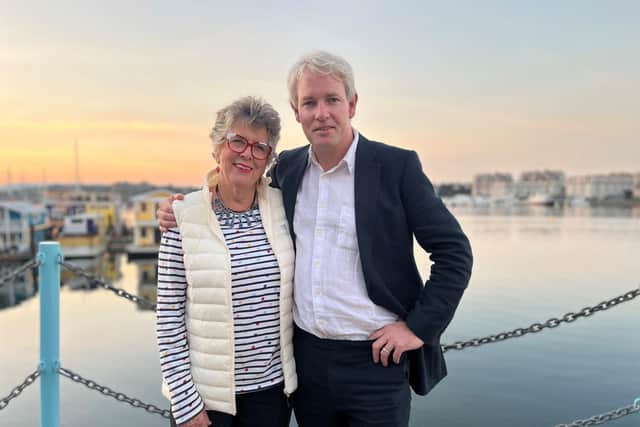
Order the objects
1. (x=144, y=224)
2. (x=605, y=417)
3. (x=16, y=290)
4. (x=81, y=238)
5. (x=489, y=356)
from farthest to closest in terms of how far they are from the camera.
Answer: (x=81, y=238), (x=144, y=224), (x=16, y=290), (x=489, y=356), (x=605, y=417)

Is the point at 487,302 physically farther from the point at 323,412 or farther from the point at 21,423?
the point at 323,412

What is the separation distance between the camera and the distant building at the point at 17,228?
3750 centimetres

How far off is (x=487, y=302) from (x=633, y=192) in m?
124

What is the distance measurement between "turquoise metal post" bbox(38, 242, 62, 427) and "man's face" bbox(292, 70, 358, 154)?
1352mm

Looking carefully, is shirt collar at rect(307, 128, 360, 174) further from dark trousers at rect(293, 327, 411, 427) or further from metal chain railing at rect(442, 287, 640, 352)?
metal chain railing at rect(442, 287, 640, 352)

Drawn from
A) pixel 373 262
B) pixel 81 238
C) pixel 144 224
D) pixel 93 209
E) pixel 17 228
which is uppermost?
pixel 373 262

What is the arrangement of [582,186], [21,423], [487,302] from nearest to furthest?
[21,423]
[487,302]
[582,186]

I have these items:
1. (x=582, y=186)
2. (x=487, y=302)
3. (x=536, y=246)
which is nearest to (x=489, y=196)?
(x=582, y=186)

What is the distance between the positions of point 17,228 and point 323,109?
144 ft

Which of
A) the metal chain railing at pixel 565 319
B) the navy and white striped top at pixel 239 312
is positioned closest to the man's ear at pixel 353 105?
the navy and white striped top at pixel 239 312

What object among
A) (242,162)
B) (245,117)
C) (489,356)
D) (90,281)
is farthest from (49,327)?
(90,281)

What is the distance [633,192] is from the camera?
119 m

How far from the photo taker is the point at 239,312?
165 cm

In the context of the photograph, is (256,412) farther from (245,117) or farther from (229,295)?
(245,117)
